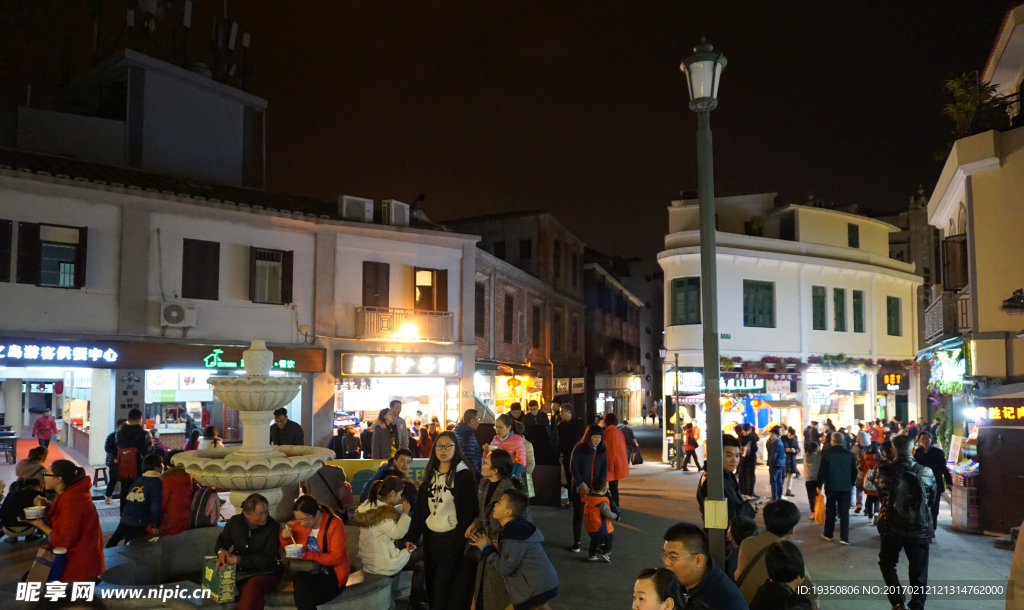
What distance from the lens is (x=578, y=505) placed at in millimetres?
10188

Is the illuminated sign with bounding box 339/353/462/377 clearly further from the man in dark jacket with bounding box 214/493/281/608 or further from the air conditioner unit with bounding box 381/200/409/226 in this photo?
the man in dark jacket with bounding box 214/493/281/608

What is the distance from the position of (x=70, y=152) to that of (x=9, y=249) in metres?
6.84

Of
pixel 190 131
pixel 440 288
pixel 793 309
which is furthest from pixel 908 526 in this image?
pixel 190 131

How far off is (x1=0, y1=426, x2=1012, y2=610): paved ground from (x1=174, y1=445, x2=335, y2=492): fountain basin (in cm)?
198

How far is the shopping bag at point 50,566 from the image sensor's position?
21.0 ft

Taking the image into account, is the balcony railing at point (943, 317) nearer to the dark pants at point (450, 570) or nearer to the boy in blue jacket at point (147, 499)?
the dark pants at point (450, 570)

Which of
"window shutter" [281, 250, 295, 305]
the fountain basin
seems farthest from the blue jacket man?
"window shutter" [281, 250, 295, 305]

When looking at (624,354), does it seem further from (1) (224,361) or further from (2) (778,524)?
(2) (778,524)

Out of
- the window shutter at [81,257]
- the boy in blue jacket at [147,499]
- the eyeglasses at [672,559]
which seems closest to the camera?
the eyeglasses at [672,559]

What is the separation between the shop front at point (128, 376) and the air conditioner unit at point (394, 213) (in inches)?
187

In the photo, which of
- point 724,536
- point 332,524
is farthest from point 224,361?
point 724,536

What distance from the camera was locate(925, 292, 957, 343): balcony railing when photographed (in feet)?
50.0

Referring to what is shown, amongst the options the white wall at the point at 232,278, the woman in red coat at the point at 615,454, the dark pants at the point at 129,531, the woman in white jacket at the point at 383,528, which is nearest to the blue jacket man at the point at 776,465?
the woman in red coat at the point at 615,454

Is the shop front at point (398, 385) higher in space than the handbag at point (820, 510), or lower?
higher
